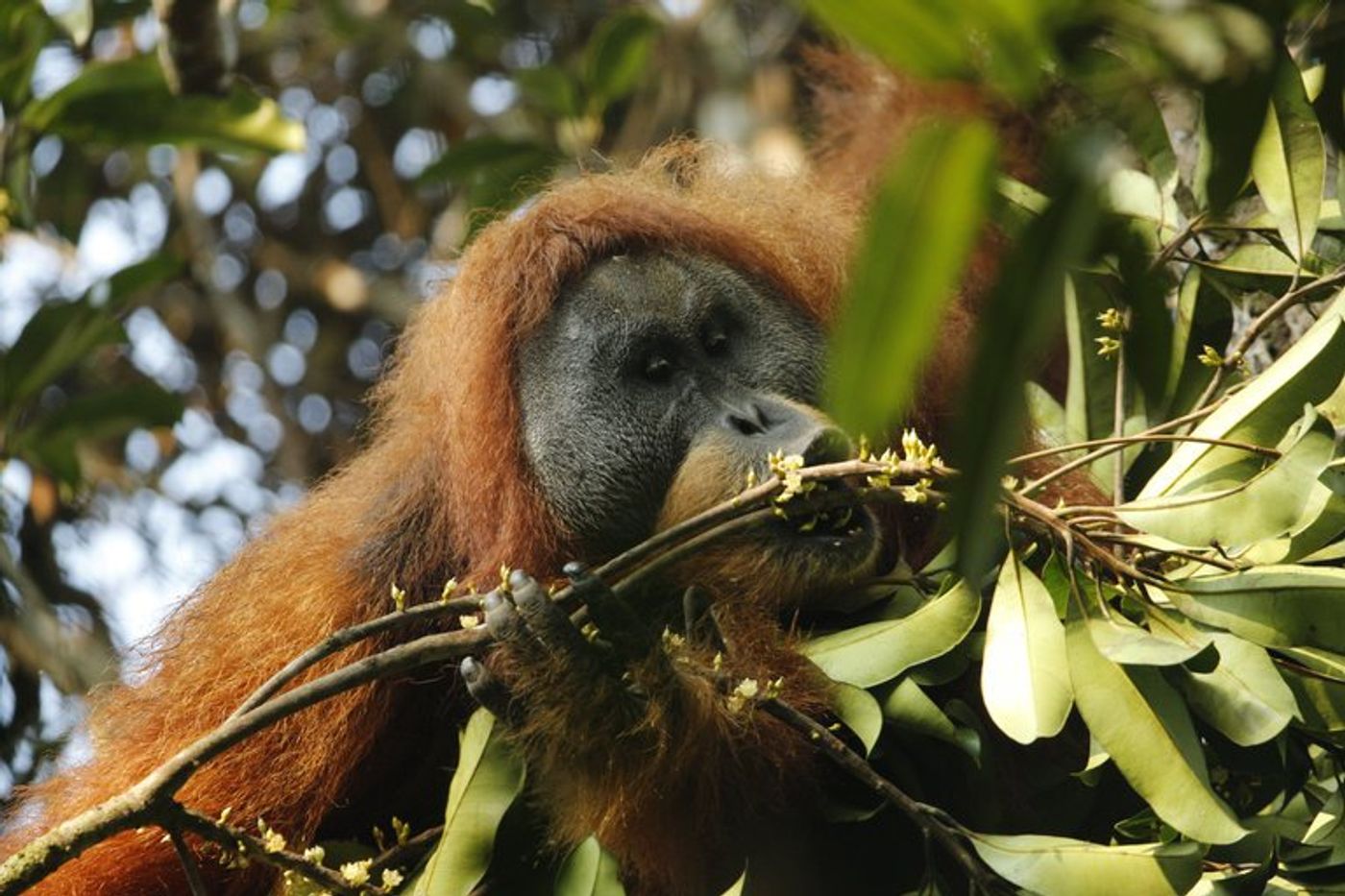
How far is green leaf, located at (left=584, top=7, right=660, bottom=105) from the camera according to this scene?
4.92 metres

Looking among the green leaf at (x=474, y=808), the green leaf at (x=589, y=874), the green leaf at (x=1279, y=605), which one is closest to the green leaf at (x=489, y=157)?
the green leaf at (x=474, y=808)

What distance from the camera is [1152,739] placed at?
85.0 inches

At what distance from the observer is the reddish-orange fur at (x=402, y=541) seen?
3.27m

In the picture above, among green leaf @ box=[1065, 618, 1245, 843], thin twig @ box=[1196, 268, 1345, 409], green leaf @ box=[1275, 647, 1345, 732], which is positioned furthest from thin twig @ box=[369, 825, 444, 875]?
thin twig @ box=[1196, 268, 1345, 409]

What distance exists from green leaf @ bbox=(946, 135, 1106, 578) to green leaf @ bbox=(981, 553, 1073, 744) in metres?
1.33

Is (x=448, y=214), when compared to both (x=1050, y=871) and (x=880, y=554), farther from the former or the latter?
(x=1050, y=871)

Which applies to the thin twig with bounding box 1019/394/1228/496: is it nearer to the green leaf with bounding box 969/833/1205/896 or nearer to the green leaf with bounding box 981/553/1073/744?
the green leaf with bounding box 981/553/1073/744

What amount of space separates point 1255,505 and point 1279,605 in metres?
0.15

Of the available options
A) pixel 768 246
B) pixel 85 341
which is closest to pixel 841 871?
pixel 768 246

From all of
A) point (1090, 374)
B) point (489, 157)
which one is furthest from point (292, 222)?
point (1090, 374)

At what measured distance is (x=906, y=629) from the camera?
2531 millimetres

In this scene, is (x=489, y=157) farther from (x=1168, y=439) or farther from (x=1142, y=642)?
(x=1142, y=642)

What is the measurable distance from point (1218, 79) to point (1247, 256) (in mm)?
2173

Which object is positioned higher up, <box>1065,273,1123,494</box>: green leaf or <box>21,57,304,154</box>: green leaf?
<box>21,57,304,154</box>: green leaf
